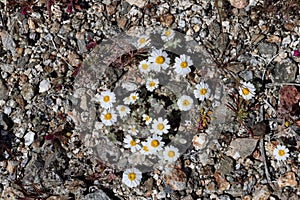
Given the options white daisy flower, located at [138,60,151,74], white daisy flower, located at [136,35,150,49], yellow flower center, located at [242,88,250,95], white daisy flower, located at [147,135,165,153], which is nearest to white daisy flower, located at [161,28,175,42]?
white daisy flower, located at [136,35,150,49]

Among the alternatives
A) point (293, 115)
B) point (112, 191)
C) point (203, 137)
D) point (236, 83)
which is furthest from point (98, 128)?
point (293, 115)

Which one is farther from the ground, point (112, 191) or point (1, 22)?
point (1, 22)

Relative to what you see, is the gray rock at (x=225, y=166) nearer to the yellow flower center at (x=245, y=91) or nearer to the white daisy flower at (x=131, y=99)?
the yellow flower center at (x=245, y=91)

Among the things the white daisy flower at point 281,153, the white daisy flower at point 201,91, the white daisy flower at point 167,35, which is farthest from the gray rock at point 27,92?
the white daisy flower at point 281,153

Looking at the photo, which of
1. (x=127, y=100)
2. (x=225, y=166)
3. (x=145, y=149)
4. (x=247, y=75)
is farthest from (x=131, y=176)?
(x=247, y=75)

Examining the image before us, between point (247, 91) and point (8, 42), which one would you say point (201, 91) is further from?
point (8, 42)

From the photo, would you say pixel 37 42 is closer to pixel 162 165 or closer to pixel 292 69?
pixel 162 165

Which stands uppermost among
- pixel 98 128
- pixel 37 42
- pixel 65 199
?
pixel 37 42

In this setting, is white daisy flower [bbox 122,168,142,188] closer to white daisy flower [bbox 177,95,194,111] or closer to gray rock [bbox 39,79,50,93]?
white daisy flower [bbox 177,95,194,111]
